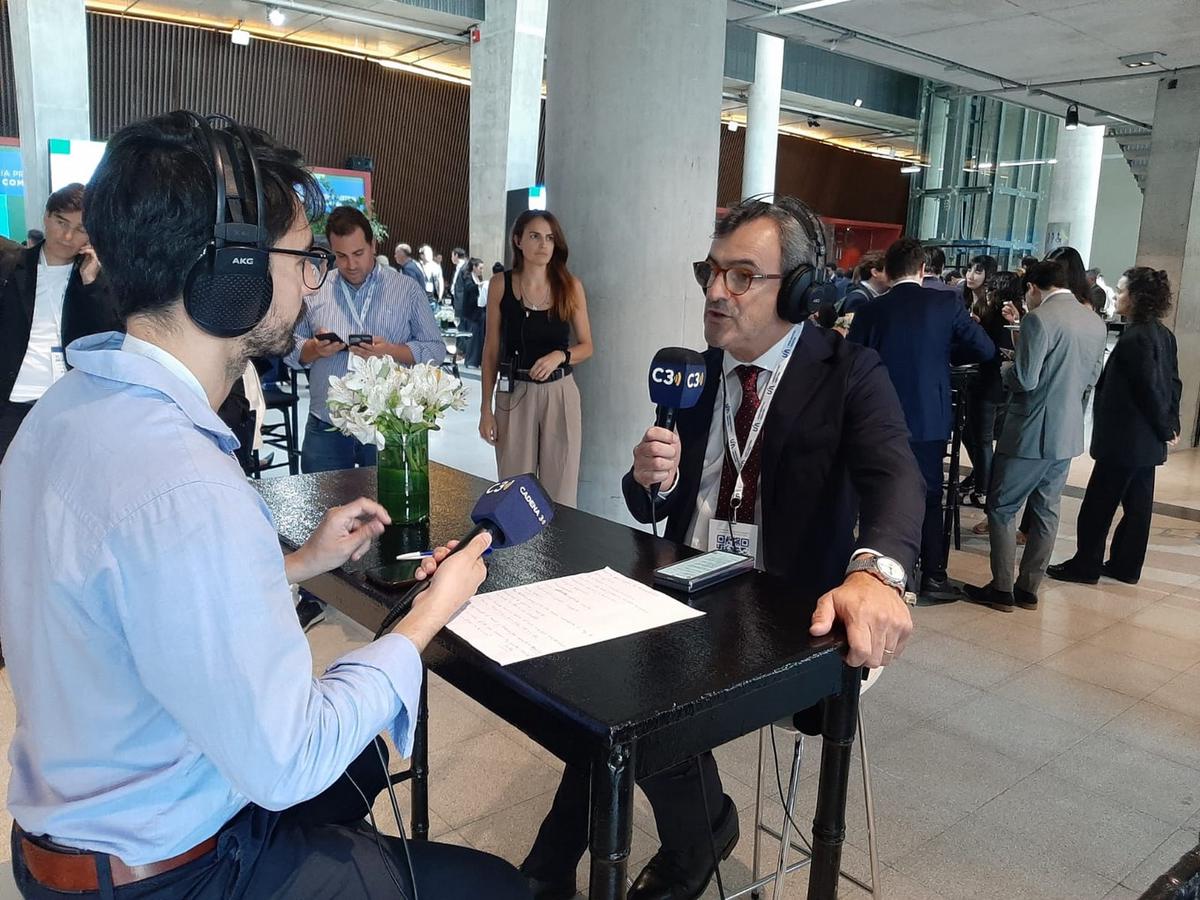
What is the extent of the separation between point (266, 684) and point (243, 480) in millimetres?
206

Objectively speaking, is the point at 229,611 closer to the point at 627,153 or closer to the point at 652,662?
the point at 652,662

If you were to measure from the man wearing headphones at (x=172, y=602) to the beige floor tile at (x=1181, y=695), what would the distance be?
121 inches

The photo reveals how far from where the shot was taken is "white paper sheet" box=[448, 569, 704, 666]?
1226mm

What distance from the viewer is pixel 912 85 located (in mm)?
18359

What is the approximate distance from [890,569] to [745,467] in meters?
0.51

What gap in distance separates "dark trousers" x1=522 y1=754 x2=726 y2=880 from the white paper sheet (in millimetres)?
465

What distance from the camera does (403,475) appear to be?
1.80 metres

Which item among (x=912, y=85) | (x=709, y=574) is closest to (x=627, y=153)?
(x=709, y=574)

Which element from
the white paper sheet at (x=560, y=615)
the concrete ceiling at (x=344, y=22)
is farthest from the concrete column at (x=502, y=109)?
the white paper sheet at (x=560, y=615)

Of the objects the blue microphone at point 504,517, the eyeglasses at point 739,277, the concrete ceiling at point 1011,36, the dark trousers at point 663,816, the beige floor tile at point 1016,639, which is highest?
the concrete ceiling at point 1011,36

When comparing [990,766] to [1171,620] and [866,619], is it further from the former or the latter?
[1171,620]

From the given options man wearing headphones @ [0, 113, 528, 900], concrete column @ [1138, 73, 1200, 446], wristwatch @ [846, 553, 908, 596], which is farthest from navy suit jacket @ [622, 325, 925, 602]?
concrete column @ [1138, 73, 1200, 446]

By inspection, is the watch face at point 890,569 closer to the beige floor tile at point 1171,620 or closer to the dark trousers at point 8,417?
the dark trousers at point 8,417

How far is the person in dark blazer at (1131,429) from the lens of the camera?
4305mm
